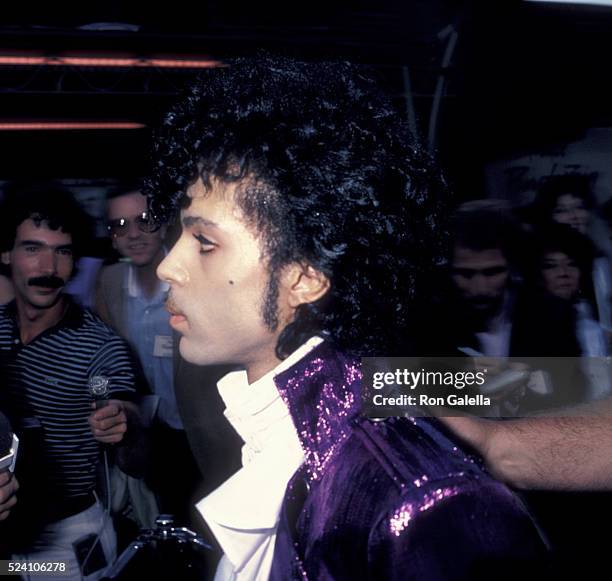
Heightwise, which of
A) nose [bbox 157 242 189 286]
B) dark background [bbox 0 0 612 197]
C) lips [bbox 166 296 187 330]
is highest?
dark background [bbox 0 0 612 197]

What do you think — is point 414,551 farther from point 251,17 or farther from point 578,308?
point 251,17

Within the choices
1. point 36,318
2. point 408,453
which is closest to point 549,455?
point 408,453

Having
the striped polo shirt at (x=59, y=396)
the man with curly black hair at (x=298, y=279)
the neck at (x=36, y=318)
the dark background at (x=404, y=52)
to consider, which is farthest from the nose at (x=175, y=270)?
the dark background at (x=404, y=52)

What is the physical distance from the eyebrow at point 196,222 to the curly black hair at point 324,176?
0.06 m

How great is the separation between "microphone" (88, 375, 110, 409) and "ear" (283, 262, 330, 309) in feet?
3.13

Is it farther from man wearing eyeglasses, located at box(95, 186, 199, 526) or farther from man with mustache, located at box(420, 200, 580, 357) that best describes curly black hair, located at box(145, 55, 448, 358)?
man wearing eyeglasses, located at box(95, 186, 199, 526)

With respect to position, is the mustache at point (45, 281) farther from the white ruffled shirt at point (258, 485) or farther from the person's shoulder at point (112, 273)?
the white ruffled shirt at point (258, 485)

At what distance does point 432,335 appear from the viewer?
1.76m

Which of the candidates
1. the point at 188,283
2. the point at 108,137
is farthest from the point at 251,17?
the point at 188,283

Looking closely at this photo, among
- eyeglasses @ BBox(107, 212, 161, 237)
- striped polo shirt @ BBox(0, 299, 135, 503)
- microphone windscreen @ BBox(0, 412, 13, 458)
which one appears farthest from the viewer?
eyeglasses @ BBox(107, 212, 161, 237)

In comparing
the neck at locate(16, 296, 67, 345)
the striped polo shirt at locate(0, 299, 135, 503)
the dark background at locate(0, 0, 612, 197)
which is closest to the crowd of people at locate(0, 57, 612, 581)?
the striped polo shirt at locate(0, 299, 135, 503)

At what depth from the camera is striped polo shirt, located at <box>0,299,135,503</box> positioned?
1678 mm

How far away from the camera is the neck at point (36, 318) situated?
1.81 metres

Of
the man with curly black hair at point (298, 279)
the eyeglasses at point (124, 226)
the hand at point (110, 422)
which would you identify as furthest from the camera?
the eyeglasses at point (124, 226)
